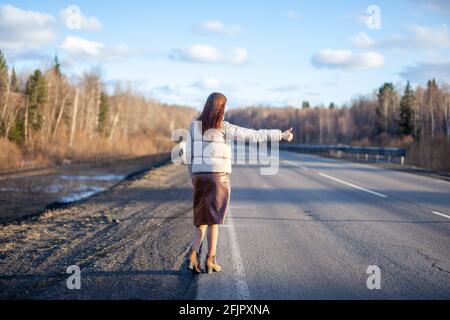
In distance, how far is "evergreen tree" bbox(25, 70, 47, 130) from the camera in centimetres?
5588

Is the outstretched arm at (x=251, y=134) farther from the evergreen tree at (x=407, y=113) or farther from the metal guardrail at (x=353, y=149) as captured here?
the evergreen tree at (x=407, y=113)

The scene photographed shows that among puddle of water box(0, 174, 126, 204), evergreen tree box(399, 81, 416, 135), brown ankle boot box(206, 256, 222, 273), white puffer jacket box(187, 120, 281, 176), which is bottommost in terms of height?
puddle of water box(0, 174, 126, 204)

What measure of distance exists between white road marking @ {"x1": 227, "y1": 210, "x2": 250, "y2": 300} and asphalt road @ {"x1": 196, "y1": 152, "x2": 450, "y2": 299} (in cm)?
1

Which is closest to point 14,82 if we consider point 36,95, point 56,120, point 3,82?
point 36,95

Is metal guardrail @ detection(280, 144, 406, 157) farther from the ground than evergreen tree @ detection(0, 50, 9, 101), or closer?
closer

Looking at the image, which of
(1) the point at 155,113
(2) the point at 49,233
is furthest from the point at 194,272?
(1) the point at 155,113

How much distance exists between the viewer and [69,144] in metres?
54.2

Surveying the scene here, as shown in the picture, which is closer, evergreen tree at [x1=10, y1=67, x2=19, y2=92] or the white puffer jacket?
the white puffer jacket

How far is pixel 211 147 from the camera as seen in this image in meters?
6.05

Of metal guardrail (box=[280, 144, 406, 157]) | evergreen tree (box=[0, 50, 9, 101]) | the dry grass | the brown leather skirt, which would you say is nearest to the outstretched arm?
the brown leather skirt

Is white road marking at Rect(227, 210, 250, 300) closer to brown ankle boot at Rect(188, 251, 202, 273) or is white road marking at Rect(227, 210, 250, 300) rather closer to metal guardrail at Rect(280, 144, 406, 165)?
brown ankle boot at Rect(188, 251, 202, 273)

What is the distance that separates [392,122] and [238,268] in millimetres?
84973
